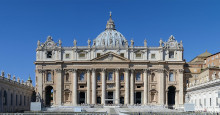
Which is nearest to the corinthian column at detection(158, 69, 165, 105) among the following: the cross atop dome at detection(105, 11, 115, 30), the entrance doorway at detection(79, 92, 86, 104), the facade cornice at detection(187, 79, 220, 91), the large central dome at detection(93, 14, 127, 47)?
the facade cornice at detection(187, 79, 220, 91)

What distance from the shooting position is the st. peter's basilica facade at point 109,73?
111812mm

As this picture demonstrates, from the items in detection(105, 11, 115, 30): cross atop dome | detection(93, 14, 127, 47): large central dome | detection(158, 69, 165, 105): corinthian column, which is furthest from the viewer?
detection(105, 11, 115, 30): cross atop dome

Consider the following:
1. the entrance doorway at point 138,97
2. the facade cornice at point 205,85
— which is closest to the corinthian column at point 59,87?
the entrance doorway at point 138,97

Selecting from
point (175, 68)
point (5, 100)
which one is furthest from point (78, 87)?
point (5, 100)

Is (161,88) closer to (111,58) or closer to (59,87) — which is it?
(111,58)

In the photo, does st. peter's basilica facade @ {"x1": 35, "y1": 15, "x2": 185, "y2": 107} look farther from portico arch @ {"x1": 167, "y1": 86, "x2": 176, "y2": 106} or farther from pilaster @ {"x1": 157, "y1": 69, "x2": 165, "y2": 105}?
portico arch @ {"x1": 167, "y1": 86, "x2": 176, "y2": 106}

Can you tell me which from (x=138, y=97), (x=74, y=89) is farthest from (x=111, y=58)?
(x=138, y=97)

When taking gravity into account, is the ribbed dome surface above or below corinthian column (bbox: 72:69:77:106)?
above

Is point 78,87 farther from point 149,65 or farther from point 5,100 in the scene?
point 5,100

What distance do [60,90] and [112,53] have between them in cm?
1899

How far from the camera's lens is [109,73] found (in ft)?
372

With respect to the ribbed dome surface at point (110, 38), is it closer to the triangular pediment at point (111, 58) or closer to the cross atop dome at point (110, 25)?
the cross atop dome at point (110, 25)

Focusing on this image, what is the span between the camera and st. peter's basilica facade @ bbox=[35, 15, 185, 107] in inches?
4402

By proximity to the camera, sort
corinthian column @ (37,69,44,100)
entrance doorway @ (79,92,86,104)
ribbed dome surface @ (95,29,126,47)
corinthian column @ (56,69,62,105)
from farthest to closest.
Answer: ribbed dome surface @ (95,29,126,47), entrance doorway @ (79,92,86,104), corinthian column @ (37,69,44,100), corinthian column @ (56,69,62,105)
